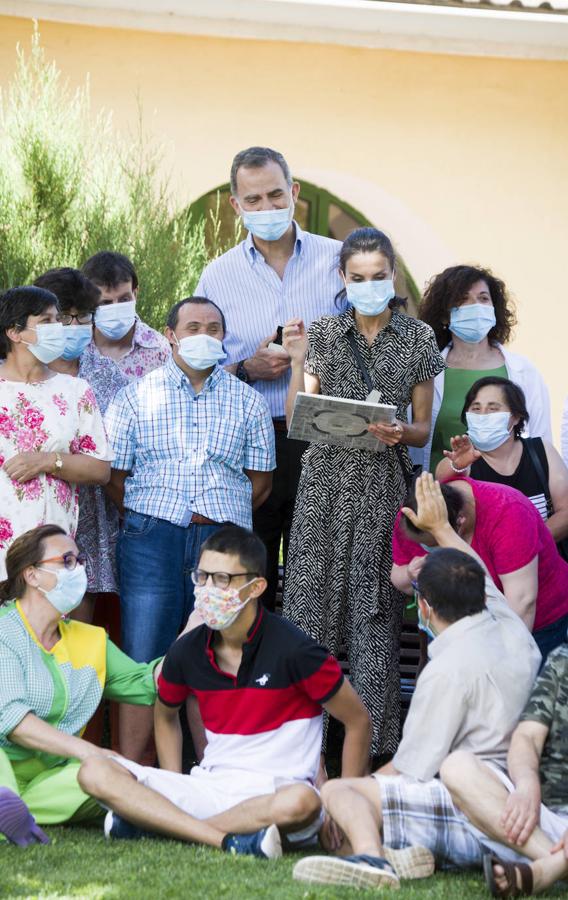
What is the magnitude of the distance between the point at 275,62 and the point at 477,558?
690 centimetres

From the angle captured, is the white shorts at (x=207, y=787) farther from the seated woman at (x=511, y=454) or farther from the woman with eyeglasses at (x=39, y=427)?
the seated woman at (x=511, y=454)

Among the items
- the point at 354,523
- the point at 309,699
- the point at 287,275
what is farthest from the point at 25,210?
the point at 309,699

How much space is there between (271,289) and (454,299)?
2.85 ft

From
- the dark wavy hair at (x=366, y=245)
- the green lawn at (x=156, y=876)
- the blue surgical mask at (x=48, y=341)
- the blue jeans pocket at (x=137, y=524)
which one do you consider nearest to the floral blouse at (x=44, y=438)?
the blue surgical mask at (x=48, y=341)

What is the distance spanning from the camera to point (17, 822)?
4949 millimetres

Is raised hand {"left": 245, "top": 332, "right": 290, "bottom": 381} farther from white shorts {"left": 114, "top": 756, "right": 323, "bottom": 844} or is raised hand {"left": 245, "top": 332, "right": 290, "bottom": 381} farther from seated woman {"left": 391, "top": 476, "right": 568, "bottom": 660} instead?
white shorts {"left": 114, "top": 756, "right": 323, "bottom": 844}

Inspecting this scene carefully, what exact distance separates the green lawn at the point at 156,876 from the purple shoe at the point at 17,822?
50 millimetres

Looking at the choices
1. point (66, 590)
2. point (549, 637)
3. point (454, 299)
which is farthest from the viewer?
point (454, 299)

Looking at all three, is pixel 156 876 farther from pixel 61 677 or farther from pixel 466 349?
pixel 466 349

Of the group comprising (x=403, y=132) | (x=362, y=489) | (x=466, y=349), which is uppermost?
(x=403, y=132)

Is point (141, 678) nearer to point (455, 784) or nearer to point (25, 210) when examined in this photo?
point (455, 784)

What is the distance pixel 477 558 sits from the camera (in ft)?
17.5

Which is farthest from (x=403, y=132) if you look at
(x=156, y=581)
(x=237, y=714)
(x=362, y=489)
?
(x=237, y=714)

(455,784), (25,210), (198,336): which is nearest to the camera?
(455,784)
